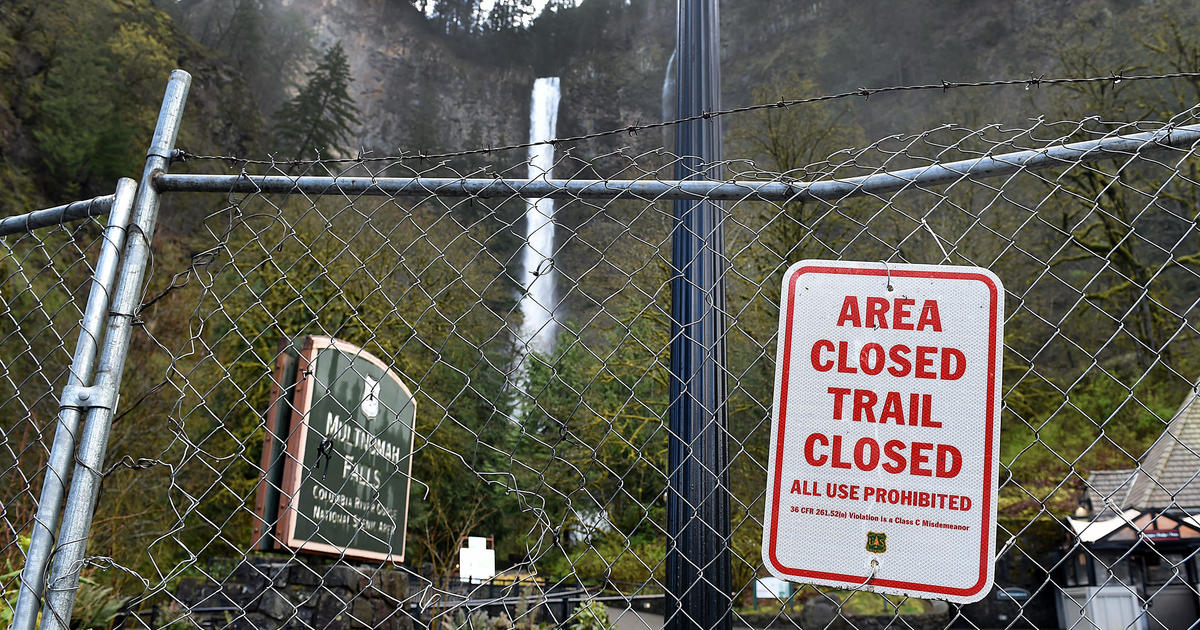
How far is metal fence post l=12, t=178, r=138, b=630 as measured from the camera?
142cm

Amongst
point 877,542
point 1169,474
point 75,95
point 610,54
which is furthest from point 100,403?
point 610,54

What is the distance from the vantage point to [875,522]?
1.19m

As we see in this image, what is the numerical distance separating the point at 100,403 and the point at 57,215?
53 cm

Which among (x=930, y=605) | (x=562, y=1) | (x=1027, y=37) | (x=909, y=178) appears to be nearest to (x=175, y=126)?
(x=909, y=178)

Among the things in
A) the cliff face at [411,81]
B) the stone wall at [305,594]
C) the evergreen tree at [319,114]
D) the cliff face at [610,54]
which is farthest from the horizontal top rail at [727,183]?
the cliff face at [411,81]

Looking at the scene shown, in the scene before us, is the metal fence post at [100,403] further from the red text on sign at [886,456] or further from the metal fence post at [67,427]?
the red text on sign at [886,456]

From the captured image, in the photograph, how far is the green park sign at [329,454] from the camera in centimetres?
319

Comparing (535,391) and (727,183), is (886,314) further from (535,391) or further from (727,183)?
(535,391)

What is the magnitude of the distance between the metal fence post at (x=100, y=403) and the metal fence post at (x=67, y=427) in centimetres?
2

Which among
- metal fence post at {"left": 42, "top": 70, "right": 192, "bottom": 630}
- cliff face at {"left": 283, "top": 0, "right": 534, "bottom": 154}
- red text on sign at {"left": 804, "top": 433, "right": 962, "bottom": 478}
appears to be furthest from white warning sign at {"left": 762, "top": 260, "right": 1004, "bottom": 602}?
cliff face at {"left": 283, "top": 0, "right": 534, "bottom": 154}

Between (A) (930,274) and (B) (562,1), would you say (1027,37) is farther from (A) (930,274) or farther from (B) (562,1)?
(A) (930,274)

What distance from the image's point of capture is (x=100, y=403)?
151 cm

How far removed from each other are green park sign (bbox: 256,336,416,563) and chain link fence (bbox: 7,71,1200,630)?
0.03 m

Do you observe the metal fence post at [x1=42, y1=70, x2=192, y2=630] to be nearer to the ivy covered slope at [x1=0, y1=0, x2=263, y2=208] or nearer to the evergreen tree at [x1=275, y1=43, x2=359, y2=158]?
the ivy covered slope at [x1=0, y1=0, x2=263, y2=208]
